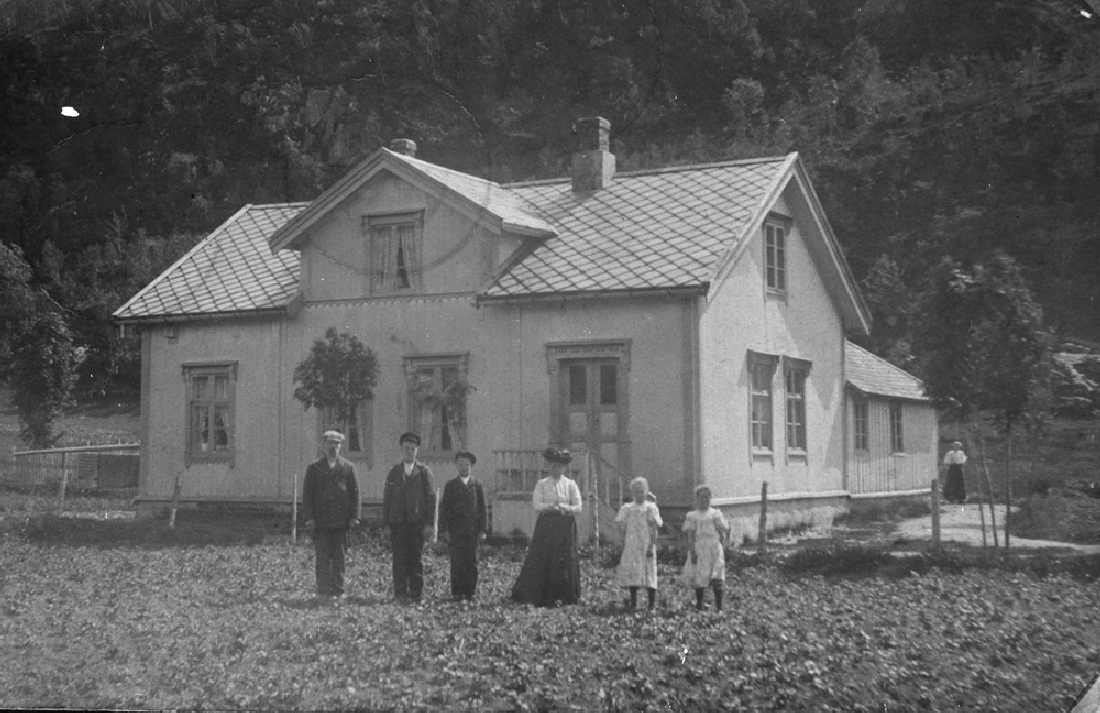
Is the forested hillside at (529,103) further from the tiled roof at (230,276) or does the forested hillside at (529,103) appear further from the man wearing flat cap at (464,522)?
the man wearing flat cap at (464,522)

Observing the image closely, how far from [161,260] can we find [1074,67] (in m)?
6.14

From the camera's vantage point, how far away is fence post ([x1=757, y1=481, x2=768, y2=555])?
464 inches

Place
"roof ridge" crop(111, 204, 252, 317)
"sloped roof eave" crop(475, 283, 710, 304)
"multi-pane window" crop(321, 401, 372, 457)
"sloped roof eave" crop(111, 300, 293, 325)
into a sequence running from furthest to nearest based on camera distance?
"sloped roof eave" crop(111, 300, 293, 325) < "sloped roof eave" crop(475, 283, 710, 304) < "multi-pane window" crop(321, 401, 372, 457) < "roof ridge" crop(111, 204, 252, 317)

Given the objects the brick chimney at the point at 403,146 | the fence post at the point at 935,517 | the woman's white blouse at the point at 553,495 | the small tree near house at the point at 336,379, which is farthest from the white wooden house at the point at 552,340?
the fence post at the point at 935,517

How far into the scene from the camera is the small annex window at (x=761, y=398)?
13.4m

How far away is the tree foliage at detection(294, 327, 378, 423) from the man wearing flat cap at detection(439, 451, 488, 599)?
2.36 m

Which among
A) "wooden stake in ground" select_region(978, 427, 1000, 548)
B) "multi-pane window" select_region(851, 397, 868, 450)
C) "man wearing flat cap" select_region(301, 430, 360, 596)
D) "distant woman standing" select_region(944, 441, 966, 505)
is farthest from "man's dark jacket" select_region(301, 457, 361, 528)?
"multi-pane window" select_region(851, 397, 868, 450)

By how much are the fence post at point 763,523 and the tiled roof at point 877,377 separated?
1299 millimetres

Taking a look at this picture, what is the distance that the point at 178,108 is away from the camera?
8070mm

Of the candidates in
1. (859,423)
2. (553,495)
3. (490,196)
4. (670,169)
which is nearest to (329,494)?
(553,495)

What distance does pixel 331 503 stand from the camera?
975 centimetres

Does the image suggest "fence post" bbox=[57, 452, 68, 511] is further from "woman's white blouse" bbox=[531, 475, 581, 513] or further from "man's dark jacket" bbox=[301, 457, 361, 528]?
"woman's white blouse" bbox=[531, 475, 581, 513]

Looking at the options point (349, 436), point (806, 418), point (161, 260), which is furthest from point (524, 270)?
point (161, 260)

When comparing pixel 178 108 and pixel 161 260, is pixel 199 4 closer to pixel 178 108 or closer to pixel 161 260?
pixel 178 108
